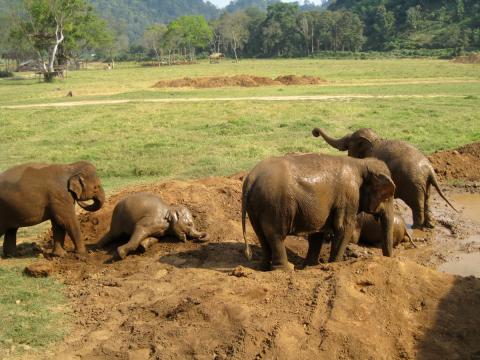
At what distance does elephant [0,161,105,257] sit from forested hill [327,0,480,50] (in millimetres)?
95791

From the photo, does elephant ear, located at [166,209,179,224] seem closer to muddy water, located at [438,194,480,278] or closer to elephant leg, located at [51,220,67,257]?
elephant leg, located at [51,220,67,257]

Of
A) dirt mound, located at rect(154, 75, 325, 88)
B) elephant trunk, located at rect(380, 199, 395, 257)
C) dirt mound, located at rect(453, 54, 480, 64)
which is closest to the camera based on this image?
elephant trunk, located at rect(380, 199, 395, 257)

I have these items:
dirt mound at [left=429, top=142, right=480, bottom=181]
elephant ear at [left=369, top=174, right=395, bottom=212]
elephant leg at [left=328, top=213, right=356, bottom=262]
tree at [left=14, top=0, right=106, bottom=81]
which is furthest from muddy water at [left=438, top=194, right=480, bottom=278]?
tree at [left=14, top=0, right=106, bottom=81]

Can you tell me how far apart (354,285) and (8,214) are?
528 cm

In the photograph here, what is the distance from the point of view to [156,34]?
121 metres

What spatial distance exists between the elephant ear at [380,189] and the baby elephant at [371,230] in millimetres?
1500

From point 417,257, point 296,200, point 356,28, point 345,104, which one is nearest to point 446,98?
point 345,104

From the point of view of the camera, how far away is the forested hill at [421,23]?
10325cm

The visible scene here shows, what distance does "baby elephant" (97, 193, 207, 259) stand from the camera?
981 cm

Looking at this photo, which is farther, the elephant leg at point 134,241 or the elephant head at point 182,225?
the elephant head at point 182,225

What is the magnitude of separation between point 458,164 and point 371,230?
254 inches

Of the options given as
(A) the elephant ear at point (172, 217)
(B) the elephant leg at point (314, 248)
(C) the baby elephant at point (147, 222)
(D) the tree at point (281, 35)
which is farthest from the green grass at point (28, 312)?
(D) the tree at point (281, 35)

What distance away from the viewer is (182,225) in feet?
33.5

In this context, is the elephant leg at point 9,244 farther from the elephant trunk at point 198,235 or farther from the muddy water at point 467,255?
the muddy water at point 467,255
